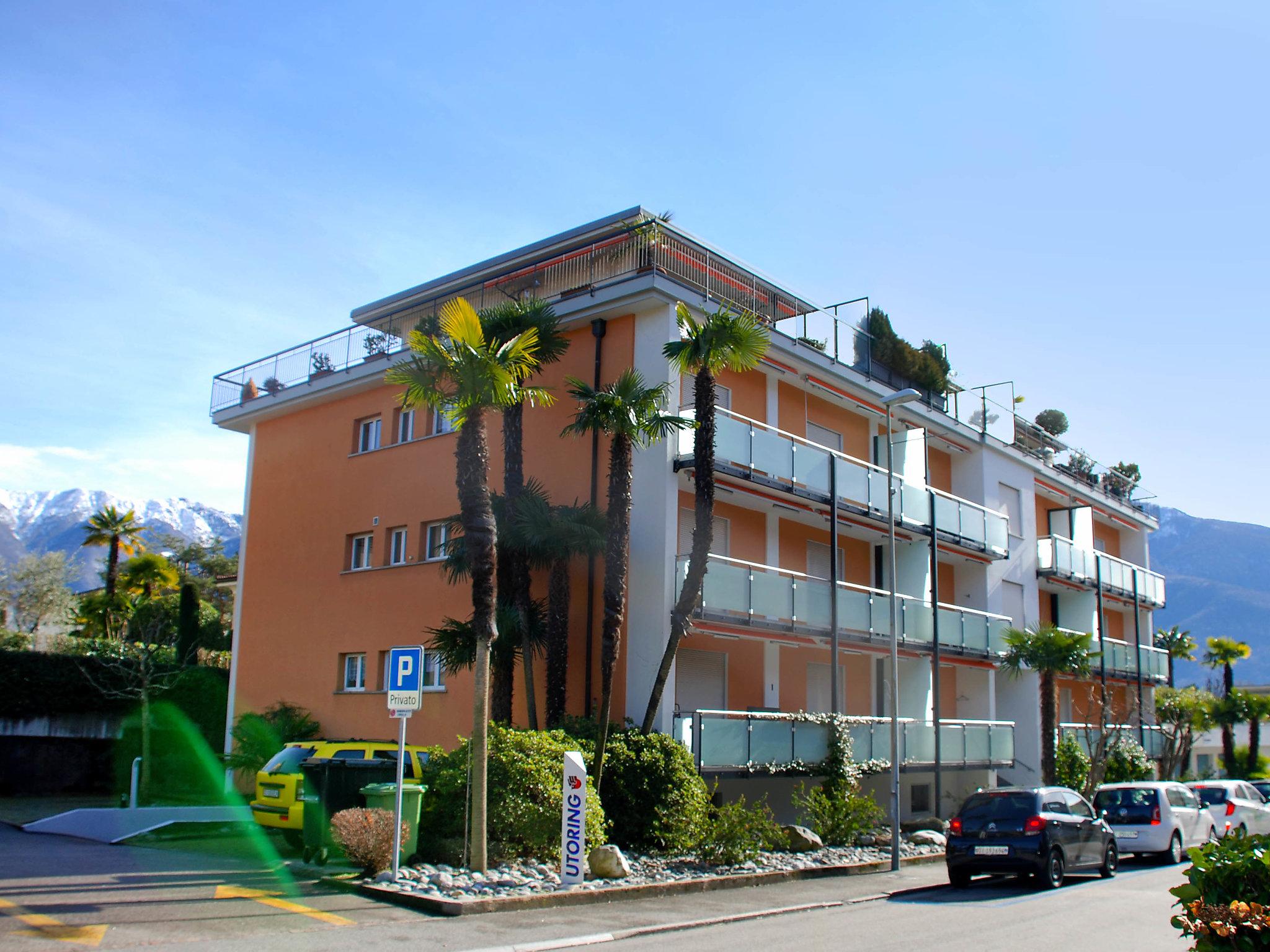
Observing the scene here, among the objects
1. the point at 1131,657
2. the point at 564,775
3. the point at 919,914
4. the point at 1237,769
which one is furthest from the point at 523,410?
the point at 1237,769

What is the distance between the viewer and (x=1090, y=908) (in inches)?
547

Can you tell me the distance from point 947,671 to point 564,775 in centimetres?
1774

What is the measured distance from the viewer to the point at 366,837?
519 inches

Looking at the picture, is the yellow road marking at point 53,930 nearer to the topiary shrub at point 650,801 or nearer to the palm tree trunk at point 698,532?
the topiary shrub at point 650,801

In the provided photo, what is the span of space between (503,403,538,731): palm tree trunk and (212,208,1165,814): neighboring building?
3.93 ft

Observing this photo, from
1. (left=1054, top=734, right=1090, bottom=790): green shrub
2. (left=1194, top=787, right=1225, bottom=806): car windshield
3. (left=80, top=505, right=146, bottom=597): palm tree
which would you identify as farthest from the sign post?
(left=80, top=505, right=146, bottom=597): palm tree

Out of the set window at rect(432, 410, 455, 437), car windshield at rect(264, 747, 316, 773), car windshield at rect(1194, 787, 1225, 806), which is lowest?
car windshield at rect(1194, 787, 1225, 806)

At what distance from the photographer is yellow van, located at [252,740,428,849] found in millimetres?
15125

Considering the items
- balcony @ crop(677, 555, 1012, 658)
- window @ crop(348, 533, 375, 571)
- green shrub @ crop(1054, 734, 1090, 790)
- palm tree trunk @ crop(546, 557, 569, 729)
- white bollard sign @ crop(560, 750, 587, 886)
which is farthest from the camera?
green shrub @ crop(1054, 734, 1090, 790)

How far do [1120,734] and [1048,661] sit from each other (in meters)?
4.37

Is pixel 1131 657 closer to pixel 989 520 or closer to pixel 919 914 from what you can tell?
pixel 989 520

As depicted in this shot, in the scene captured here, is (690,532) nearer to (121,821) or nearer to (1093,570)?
(121,821)

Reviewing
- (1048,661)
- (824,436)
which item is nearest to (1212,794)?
(1048,661)

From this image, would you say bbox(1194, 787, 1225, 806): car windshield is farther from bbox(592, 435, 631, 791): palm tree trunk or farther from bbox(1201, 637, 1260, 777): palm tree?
bbox(1201, 637, 1260, 777): palm tree
